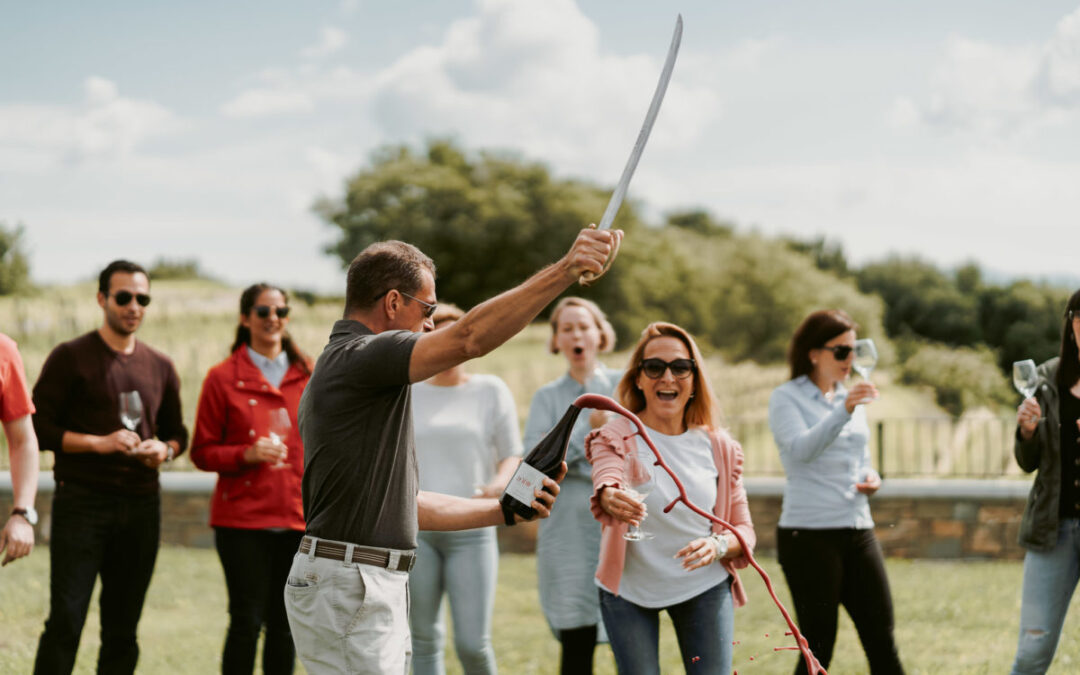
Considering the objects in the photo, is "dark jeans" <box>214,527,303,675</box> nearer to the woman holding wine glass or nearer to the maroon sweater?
the maroon sweater

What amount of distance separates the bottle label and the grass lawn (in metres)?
3.48

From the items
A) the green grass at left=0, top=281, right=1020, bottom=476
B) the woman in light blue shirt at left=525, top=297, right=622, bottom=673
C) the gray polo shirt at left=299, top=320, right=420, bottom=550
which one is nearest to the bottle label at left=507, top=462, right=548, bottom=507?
the gray polo shirt at left=299, top=320, right=420, bottom=550

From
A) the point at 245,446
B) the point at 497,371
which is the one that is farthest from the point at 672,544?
the point at 497,371

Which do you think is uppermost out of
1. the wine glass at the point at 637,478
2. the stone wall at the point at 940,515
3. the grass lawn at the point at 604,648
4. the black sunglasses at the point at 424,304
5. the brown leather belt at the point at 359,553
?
the black sunglasses at the point at 424,304

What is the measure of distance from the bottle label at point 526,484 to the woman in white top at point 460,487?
6.24 feet

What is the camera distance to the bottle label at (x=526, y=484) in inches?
130

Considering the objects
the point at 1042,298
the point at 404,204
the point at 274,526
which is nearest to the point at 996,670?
the point at 274,526

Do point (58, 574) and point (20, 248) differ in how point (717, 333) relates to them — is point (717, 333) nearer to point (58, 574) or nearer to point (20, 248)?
point (20, 248)

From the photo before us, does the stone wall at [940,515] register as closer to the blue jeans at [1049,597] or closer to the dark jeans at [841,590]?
the dark jeans at [841,590]

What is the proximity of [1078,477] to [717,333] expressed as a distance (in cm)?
2700

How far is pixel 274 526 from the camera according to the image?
552 cm

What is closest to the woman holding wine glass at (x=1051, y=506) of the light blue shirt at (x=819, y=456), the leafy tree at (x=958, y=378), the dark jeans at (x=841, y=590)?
the dark jeans at (x=841, y=590)

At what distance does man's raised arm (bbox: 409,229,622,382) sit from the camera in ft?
8.75

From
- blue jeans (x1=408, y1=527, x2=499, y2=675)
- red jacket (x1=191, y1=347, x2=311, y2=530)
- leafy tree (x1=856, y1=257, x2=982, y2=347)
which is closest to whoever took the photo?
blue jeans (x1=408, y1=527, x2=499, y2=675)
